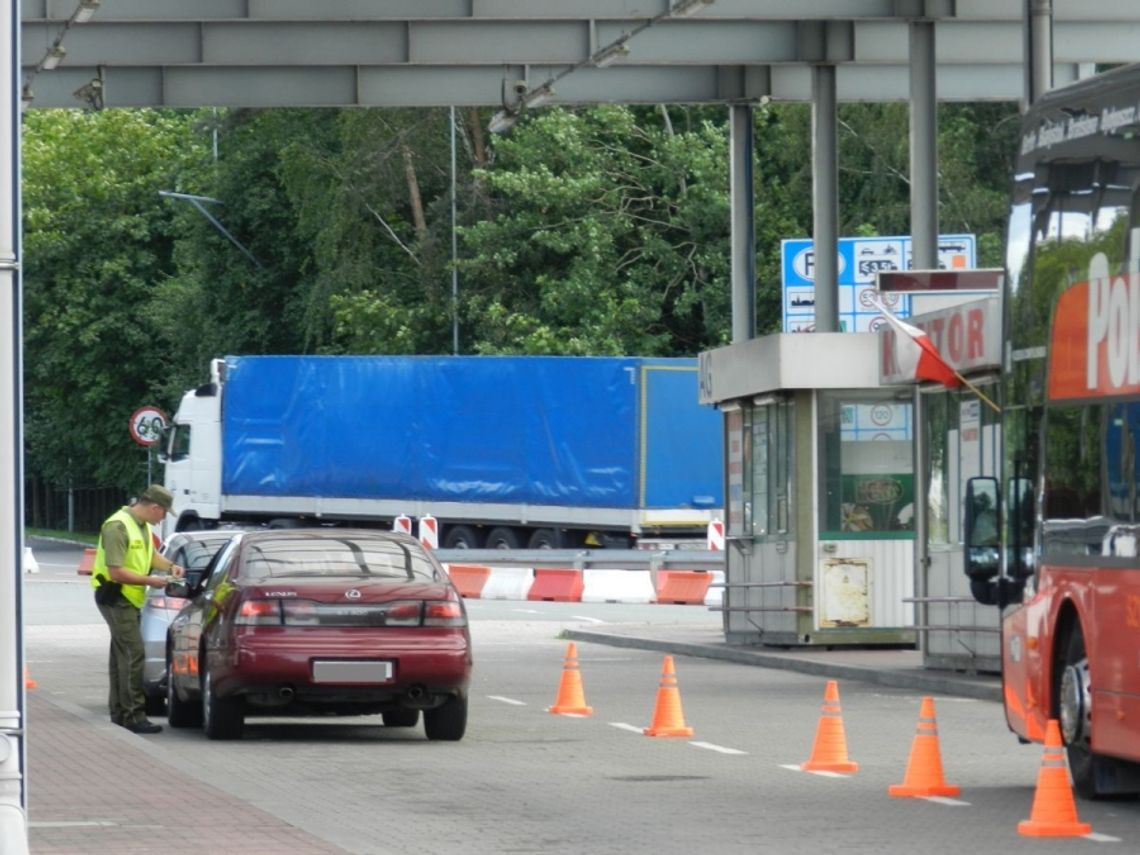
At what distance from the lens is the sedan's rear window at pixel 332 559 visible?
17172 millimetres

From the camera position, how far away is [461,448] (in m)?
45.7

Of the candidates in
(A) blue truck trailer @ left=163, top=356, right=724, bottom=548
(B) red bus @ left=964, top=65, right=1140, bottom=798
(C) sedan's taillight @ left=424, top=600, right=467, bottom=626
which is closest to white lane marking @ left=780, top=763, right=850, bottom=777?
(B) red bus @ left=964, top=65, right=1140, bottom=798

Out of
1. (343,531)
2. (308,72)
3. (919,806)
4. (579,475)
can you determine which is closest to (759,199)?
(579,475)

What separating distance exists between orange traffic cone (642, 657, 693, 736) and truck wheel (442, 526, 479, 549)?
2784 centimetres

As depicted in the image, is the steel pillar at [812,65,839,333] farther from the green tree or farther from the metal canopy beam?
the green tree

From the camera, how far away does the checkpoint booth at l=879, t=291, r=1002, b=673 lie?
860 inches

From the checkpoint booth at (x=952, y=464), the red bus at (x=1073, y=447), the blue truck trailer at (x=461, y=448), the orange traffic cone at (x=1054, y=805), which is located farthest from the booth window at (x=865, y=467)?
the blue truck trailer at (x=461, y=448)

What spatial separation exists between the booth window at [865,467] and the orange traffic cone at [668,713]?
8547 mm

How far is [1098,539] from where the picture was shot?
12344 mm

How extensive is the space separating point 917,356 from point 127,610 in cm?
758

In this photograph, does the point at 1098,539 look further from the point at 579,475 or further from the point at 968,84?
the point at 579,475

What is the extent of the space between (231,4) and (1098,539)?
1481cm

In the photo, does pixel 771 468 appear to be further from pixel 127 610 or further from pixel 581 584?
pixel 581 584

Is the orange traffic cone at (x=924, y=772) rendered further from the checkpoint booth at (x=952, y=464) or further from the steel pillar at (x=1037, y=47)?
the steel pillar at (x=1037, y=47)
